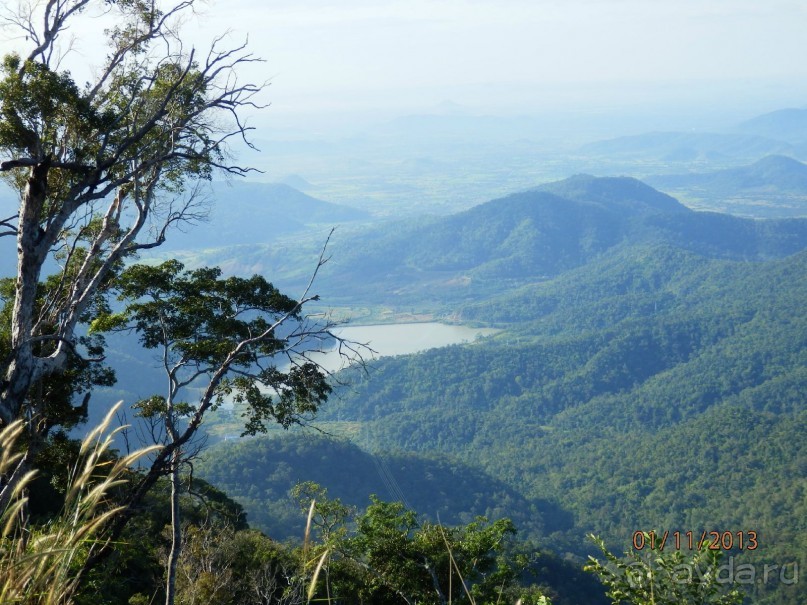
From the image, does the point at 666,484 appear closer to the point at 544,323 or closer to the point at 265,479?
the point at 265,479

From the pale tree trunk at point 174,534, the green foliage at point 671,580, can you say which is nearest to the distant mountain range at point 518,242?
the pale tree trunk at point 174,534

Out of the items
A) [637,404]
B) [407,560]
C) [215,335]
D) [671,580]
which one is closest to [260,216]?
[637,404]

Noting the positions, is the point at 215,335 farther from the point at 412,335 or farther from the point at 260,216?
the point at 260,216

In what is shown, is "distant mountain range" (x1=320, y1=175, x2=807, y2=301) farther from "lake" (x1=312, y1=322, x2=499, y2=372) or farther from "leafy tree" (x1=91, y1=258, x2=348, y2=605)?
"leafy tree" (x1=91, y1=258, x2=348, y2=605)

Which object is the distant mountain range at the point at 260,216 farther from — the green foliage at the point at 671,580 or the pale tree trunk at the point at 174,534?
the green foliage at the point at 671,580

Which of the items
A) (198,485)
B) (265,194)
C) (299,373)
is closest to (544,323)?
(198,485)

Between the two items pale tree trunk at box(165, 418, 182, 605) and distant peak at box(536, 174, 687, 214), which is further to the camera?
distant peak at box(536, 174, 687, 214)

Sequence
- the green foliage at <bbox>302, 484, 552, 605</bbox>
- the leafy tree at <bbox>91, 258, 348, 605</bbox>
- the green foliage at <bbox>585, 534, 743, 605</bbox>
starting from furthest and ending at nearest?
the green foliage at <bbox>302, 484, 552, 605</bbox>
the leafy tree at <bbox>91, 258, 348, 605</bbox>
the green foliage at <bbox>585, 534, 743, 605</bbox>

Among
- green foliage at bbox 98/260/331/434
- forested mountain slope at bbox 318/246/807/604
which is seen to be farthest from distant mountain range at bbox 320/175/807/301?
green foliage at bbox 98/260/331/434
